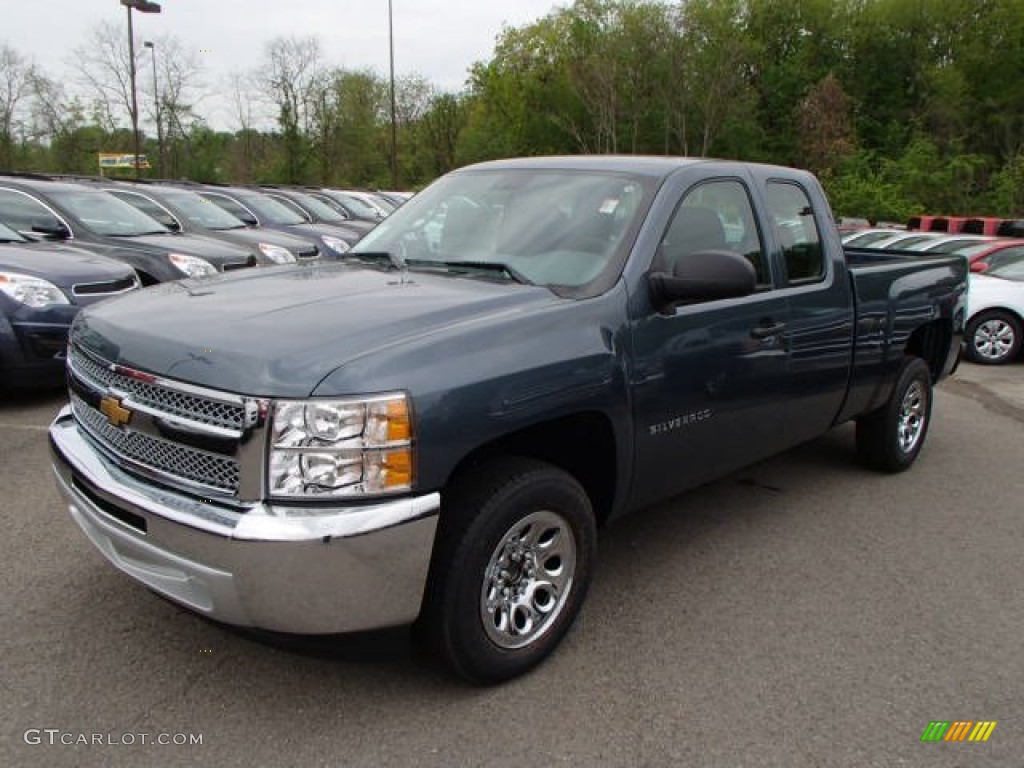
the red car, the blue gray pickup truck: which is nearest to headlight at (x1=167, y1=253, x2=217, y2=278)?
the blue gray pickup truck

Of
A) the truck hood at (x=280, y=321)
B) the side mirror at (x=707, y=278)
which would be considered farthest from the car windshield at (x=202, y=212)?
the side mirror at (x=707, y=278)

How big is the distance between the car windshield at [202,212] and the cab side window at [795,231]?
29.0ft

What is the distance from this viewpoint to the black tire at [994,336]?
10766 millimetres

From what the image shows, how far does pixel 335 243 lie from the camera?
1251 centimetres

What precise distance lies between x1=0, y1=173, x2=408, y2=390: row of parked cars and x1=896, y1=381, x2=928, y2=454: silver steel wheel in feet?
12.2

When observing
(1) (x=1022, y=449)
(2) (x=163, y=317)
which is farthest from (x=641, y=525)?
(1) (x=1022, y=449)

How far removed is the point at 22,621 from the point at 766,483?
4036 mm

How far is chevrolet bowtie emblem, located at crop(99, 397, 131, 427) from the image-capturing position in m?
2.72

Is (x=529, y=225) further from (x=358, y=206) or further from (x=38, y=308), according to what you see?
(x=358, y=206)

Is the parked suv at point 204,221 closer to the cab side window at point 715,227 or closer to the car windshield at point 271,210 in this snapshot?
the car windshield at point 271,210

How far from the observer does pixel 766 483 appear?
5.30 metres

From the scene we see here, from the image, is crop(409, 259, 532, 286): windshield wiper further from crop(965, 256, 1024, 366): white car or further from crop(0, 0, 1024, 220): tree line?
crop(0, 0, 1024, 220): tree line

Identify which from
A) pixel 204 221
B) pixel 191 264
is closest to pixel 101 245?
pixel 191 264

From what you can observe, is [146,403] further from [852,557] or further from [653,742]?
[852,557]
